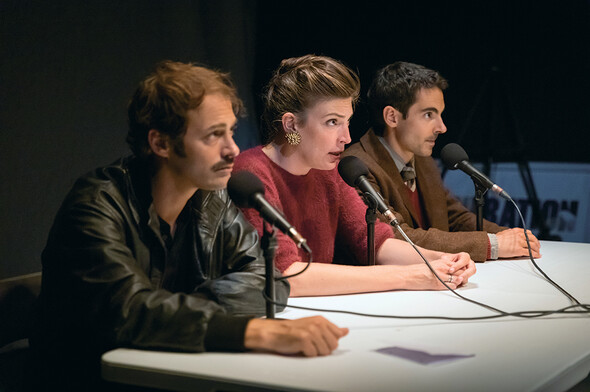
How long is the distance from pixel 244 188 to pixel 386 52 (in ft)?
11.5

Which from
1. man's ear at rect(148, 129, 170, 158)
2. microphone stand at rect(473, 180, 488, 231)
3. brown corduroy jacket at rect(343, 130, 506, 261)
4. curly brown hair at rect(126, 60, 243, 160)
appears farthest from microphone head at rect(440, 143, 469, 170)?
man's ear at rect(148, 129, 170, 158)

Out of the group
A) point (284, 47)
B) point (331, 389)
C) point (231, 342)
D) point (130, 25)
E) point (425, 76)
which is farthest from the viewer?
point (284, 47)

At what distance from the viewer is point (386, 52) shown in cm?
492

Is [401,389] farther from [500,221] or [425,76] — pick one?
[500,221]

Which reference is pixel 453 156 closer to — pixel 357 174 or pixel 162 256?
pixel 357 174

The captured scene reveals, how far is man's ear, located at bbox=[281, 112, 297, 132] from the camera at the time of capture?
247 cm

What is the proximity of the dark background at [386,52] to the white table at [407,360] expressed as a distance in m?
2.52

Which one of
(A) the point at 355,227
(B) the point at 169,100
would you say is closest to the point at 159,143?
(B) the point at 169,100

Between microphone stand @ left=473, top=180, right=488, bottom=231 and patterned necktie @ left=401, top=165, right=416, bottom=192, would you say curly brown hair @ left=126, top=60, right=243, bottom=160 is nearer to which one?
microphone stand @ left=473, top=180, right=488, bottom=231

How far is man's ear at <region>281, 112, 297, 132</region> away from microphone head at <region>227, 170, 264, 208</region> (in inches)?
31.4

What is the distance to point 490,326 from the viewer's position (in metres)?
1.75

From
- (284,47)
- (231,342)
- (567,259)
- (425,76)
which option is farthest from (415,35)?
(231,342)

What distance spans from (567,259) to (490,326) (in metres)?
1.18

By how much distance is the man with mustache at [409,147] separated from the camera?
3.16 meters
